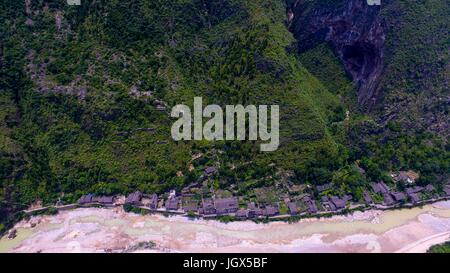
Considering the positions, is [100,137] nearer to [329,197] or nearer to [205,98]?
[205,98]

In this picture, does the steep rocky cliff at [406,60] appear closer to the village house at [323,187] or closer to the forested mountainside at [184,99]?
the forested mountainside at [184,99]

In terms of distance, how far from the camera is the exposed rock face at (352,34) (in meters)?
52.3

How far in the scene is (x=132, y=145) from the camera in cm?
4744

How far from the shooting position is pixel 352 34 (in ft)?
178

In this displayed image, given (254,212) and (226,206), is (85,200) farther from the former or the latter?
(254,212)

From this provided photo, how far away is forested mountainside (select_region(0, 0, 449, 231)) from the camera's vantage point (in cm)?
4722

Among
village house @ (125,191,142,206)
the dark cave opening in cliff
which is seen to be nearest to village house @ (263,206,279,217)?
village house @ (125,191,142,206)

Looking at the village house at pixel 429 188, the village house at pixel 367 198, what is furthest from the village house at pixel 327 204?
the village house at pixel 429 188

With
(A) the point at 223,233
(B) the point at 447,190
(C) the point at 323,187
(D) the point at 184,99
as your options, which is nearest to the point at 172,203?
(A) the point at 223,233

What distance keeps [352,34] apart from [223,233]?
37.8 meters

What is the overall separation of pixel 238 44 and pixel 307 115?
15.1m

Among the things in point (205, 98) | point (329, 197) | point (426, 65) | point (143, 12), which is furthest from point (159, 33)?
point (426, 65)
